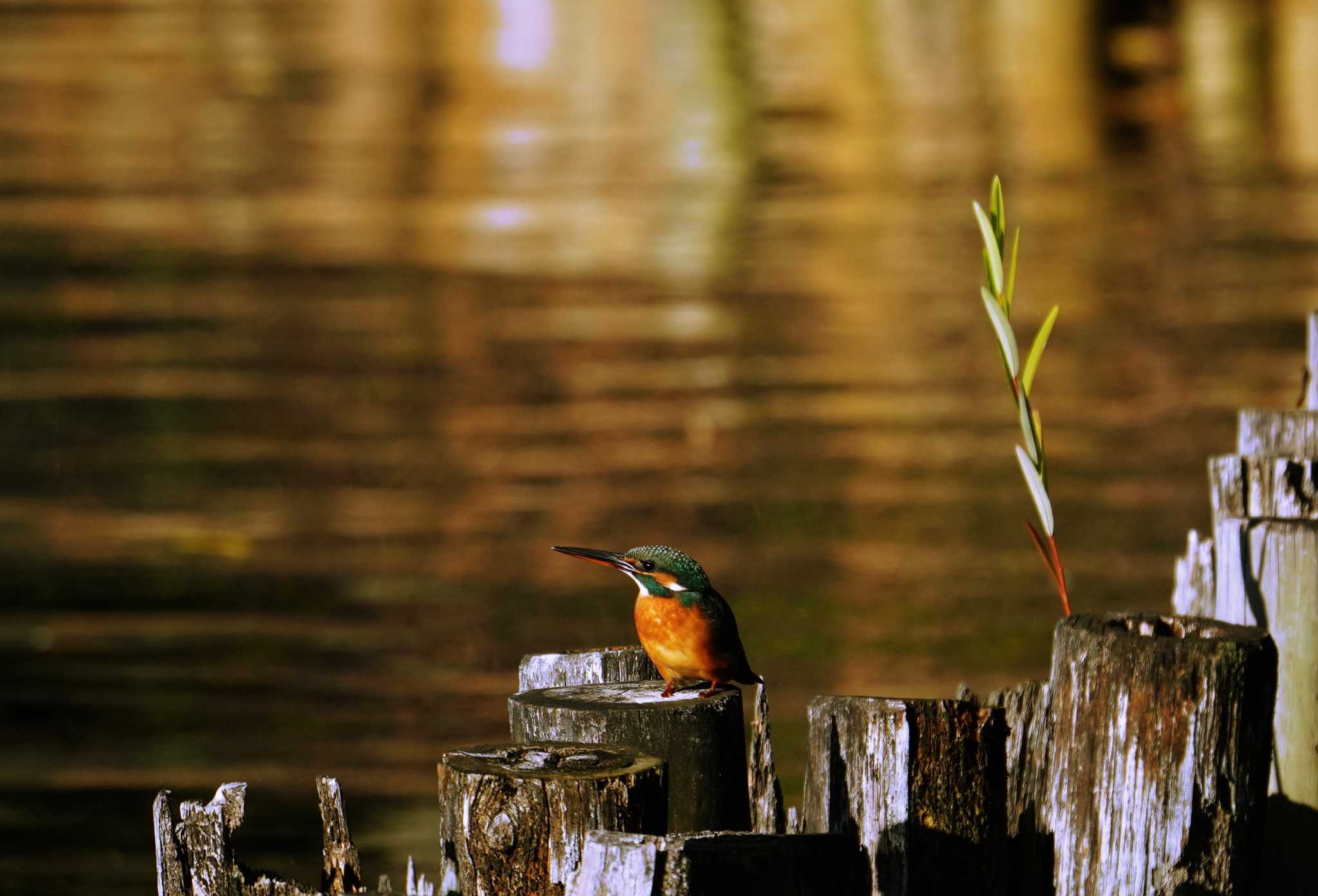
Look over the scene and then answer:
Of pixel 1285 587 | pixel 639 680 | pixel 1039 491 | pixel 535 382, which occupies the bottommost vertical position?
pixel 639 680

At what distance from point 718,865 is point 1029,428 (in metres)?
1.14

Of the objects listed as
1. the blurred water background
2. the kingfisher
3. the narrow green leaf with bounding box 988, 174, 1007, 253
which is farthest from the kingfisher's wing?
the blurred water background

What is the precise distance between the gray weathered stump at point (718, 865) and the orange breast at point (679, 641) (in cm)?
40

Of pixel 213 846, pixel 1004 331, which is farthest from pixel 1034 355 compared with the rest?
pixel 213 846

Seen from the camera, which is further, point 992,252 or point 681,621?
point 992,252

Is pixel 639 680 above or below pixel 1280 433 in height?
below

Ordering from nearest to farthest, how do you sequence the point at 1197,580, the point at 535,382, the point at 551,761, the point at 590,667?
the point at 551,761
the point at 590,667
the point at 1197,580
the point at 535,382

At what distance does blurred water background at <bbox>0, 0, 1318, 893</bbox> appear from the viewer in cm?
596

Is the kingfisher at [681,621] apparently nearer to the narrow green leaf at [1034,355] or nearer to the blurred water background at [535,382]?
the narrow green leaf at [1034,355]

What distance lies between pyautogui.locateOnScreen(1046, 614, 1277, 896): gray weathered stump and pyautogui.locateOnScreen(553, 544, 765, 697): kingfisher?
48cm

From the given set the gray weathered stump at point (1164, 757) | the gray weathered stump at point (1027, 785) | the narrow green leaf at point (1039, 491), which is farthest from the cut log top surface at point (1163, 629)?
the narrow green leaf at point (1039, 491)

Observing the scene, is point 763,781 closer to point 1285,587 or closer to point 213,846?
point 213,846

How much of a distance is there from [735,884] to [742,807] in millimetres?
550

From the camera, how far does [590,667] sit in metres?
2.80
